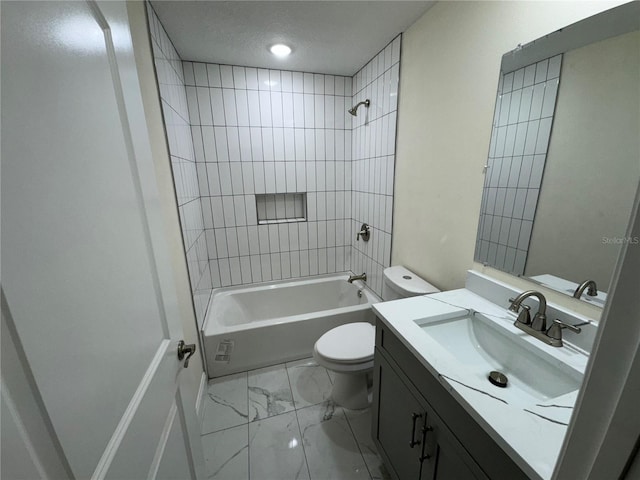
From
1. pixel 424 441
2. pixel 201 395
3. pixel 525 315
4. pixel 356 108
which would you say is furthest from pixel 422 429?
pixel 356 108

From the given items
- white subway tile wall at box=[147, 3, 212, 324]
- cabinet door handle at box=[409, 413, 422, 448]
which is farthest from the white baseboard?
cabinet door handle at box=[409, 413, 422, 448]

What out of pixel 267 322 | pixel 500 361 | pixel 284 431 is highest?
pixel 500 361

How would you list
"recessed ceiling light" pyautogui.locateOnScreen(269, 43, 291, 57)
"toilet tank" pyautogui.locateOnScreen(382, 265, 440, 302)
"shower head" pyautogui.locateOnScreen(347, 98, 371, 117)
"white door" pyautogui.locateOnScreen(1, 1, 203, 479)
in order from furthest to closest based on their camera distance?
1. "shower head" pyautogui.locateOnScreen(347, 98, 371, 117)
2. "recessed ceiling light" pyautogui.locateOnScreen(269, 43, 291, 57)
3. "toilet tank" pyautogui.locateOnScreen(382, 265, 440, 302)
4. "white door" pyautogui.locateOnScreen(1, 1, 203, 479)

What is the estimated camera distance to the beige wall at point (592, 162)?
728mm

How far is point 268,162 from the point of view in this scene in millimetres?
2320

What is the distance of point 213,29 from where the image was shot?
1.52 meters

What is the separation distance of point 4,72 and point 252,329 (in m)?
1.81

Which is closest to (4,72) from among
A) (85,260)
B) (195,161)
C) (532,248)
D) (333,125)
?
(85,260)

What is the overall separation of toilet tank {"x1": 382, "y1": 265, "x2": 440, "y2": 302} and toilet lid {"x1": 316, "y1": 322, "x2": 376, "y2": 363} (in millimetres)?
287

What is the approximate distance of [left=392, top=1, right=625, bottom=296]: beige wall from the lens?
1.01 m

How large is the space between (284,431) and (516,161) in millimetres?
1798

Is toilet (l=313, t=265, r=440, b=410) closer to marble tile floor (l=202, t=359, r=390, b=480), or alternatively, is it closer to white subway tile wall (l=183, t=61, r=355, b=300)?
marble tile floor (l=202, t=359, r=390, b=480)

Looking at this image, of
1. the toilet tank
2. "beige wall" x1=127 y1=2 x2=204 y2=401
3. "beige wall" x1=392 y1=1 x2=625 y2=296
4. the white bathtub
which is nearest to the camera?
"beige wall" x1=392 y1=1 x2=625 y2=296

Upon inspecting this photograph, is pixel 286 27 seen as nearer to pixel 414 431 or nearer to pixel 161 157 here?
pixel 161 157
